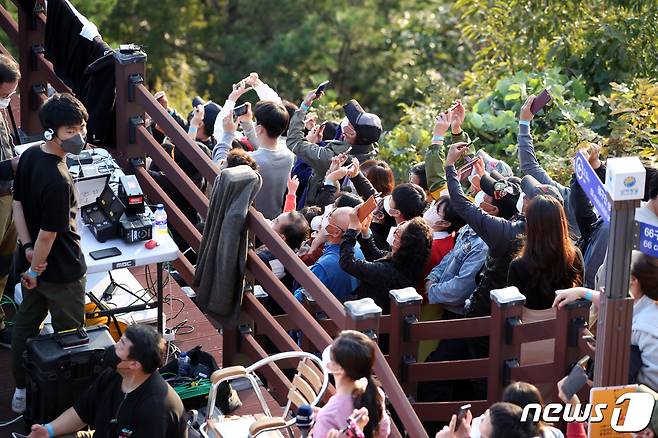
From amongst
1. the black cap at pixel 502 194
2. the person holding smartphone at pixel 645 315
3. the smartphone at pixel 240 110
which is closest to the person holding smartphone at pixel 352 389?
the person holding smartphone at pixel 645 315

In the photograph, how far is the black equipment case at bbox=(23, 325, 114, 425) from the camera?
6227mm

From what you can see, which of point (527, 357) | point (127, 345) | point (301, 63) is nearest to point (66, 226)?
point (127, 345)

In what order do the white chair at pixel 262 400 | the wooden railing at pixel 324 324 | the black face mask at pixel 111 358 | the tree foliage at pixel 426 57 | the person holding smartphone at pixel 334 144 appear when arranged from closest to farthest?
the white chair at pixel 262 400 < the black face mask at pixel 111 358 < the wooden railing at pixel 324 324 < the person holding smartphone at pixel 334 144 < the tree foliage at pixel 426 57

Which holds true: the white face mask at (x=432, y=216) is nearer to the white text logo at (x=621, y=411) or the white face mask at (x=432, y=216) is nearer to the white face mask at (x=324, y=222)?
the white face mask at (x=324, y=222)

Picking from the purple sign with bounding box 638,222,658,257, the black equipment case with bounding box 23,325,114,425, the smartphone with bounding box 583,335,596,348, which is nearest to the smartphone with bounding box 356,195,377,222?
the smartphone with bounding box 583,335,596,348

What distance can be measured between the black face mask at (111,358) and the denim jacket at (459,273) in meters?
1.96

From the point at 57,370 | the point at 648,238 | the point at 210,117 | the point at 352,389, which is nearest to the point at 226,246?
the point at 57,370

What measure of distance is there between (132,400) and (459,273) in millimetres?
2136

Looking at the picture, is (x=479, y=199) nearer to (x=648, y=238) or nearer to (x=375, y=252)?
(x=375, y=252)

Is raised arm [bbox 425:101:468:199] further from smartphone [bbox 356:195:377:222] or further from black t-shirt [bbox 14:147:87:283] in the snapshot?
black t-shirt [bbox 14:147:87:283]

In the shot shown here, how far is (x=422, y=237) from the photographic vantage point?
22.4 ft

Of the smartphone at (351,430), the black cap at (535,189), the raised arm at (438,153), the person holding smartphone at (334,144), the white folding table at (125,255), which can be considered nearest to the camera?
the smartphone at (351,430)

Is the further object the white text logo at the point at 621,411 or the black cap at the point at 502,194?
the black cap at the point at 502,194

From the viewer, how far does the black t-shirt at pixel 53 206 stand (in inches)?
246
